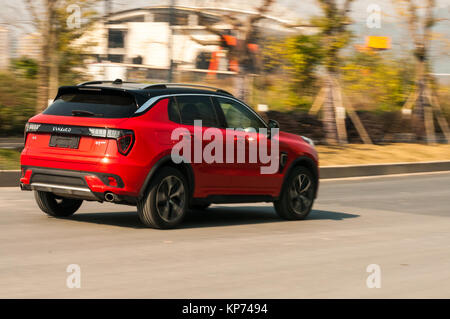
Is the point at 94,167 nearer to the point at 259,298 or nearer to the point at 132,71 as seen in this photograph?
the point at 259,298

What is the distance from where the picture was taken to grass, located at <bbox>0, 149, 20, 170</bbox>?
16.3 metres

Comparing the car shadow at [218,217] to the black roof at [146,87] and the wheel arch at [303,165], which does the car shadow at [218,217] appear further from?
the black roof at [146,87]

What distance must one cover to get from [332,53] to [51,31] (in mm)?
8715

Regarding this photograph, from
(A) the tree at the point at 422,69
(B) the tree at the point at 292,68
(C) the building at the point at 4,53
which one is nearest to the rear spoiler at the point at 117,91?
(C) the building at the point at 4,53

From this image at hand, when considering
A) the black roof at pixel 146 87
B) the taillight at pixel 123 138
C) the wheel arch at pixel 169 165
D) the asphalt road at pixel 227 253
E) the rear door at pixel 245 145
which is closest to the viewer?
the asphalt road at pixel 227 253

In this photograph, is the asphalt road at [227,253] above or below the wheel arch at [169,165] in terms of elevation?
below

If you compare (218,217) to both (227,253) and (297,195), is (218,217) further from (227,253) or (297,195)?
(227,253)

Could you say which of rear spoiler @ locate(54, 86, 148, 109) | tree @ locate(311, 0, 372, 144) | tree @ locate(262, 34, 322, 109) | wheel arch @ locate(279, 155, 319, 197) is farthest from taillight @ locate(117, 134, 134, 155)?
tree @ locate(262, 34, 322, 109)

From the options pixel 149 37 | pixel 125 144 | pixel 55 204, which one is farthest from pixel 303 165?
pixel 149 37

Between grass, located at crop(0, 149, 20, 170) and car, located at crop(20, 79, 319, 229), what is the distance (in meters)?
5.60

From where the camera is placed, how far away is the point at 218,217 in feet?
38.7

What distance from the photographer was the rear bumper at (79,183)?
371 inches

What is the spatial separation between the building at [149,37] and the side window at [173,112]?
479 inches

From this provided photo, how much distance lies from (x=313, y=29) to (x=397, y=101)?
6.46 meters
